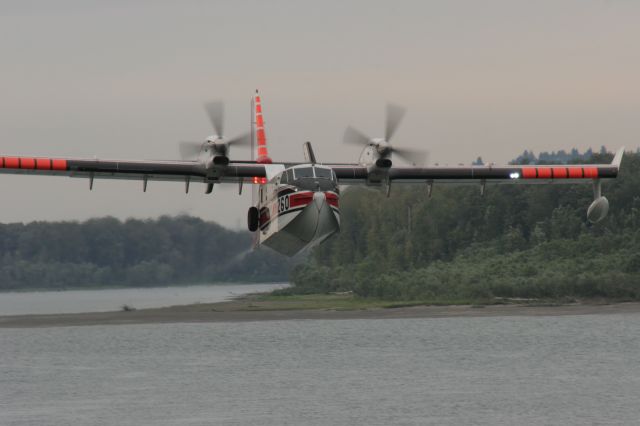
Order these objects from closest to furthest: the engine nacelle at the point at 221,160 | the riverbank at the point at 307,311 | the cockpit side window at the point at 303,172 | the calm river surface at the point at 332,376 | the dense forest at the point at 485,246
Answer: the cockpit side window at the point at 303,172 → the calm river surface at the point at 332,376 → the engine nacelle at the point at 221,160 → the riverbank at the point at 307,311 → the dense forest at the point at 485,246

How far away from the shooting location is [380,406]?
146 ft

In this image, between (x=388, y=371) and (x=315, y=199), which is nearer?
(x=315, y=199)

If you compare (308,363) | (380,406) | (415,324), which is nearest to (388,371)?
(308,363)

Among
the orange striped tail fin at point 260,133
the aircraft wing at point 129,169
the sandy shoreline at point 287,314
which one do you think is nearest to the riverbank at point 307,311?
the sandy shoreline at point 287,314

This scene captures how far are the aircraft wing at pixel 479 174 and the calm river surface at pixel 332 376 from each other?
9.64 metres

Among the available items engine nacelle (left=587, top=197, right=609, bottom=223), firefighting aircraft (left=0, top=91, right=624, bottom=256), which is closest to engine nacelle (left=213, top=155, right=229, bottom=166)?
firefighting aircraft (left=0, top=91, right=624, bottom=256)

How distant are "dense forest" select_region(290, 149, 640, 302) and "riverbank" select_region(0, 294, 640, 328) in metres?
2.27

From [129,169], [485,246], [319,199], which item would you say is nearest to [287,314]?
[485,246]

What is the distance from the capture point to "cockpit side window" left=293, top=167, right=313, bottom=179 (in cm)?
4078

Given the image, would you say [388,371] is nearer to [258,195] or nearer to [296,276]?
[258,195]

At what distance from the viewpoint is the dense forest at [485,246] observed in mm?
96312

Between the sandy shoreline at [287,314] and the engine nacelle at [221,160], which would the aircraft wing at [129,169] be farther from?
the sandy shoreline at [287,314]

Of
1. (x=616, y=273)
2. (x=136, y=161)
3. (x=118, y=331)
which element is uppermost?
(x=136, y=161)

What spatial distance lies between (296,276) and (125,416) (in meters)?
90.2
